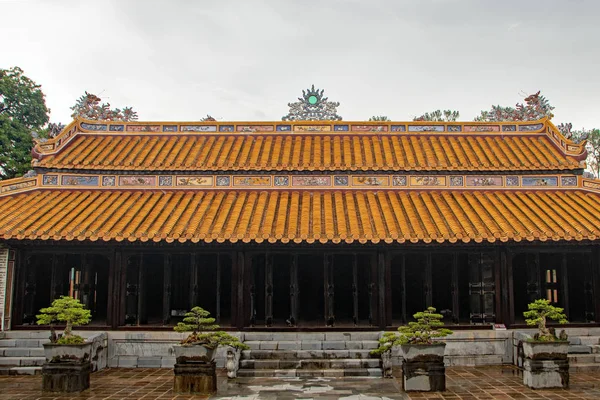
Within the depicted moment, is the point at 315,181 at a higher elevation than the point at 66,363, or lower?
higher

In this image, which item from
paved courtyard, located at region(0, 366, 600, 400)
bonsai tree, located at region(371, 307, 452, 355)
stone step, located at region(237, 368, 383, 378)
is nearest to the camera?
paved courtyard, located at region(0, 366, 600, 400)

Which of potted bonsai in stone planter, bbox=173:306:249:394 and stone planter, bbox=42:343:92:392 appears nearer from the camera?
potted bonsai in stone planter, bbox=173:306:249:394

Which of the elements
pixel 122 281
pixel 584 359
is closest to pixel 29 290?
pixel 122 281

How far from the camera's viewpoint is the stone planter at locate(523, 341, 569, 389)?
10992 mm

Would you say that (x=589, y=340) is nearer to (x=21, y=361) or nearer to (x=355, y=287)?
(x=355, y=287)

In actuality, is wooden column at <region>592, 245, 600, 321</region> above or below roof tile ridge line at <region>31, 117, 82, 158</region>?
below

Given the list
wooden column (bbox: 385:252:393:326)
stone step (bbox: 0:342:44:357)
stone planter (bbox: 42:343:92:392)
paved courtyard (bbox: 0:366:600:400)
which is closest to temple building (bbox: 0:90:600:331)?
wooden column (bbox: 385:252:393:326)

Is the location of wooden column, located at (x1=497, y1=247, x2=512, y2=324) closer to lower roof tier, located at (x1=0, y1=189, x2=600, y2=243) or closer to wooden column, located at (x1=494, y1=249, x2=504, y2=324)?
wooden column, located at (x1=494, y1=249, x2=504, y2=324)

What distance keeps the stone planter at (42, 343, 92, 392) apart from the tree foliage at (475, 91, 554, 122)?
16247 millimetres

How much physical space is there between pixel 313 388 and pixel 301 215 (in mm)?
5178

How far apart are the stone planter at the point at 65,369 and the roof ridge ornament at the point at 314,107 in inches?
460

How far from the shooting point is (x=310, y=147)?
1869 cm

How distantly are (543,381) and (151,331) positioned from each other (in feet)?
32.2

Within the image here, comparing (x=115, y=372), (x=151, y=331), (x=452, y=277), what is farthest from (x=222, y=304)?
(x=452, y=277)
